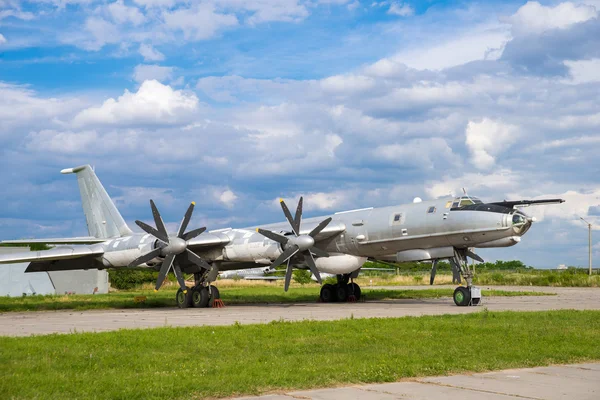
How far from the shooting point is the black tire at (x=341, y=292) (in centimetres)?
2816

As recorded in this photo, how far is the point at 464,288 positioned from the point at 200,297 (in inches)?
401

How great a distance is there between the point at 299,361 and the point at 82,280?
3921cm

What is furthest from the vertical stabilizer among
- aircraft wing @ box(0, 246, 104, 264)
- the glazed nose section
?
the glazed nose section

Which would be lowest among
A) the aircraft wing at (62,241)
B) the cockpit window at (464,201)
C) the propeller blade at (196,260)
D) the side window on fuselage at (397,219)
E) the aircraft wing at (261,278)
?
the aircraft wing at (261,278)

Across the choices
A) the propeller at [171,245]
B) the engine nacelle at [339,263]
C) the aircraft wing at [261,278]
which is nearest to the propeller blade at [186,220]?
the propeller at [171,245]

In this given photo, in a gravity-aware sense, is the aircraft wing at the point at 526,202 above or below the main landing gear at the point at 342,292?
above

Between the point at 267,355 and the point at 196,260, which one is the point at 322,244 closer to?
the point at 196,260

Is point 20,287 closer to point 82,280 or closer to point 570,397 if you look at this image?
point 82,280

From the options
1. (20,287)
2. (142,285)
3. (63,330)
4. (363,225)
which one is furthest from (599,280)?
(63,330)

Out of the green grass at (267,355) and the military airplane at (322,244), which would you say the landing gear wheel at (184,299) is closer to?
the military airplane at (322,244)

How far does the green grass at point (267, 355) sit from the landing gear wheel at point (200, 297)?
38.5 feet

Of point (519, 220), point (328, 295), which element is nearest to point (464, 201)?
point (519, 220)

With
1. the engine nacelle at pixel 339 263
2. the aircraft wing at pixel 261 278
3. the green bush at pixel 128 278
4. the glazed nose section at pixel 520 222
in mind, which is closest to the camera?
the glazed nose section at pixel 520 222

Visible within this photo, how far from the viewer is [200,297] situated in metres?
26.1
